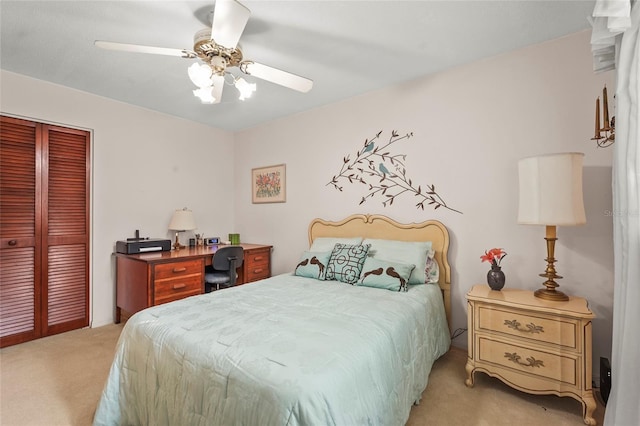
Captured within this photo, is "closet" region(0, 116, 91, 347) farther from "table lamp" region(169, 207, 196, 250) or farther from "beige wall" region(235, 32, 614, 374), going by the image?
"beige wall" region(235, 32, 614, 374)

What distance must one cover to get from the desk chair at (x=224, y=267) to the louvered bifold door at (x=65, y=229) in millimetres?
1258

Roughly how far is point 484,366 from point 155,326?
2071 mm

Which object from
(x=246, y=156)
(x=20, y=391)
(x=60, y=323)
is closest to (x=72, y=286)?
(x=60, y=323)

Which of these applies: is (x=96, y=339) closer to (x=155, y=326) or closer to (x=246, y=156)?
(x=155, y=326)

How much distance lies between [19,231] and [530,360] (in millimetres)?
4234

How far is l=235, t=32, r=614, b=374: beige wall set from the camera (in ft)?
6.84

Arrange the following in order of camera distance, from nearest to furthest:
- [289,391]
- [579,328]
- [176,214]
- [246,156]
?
[289,391], [579,328], [176,214], [246,156]

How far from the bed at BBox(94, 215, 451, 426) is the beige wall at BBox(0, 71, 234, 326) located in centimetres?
198

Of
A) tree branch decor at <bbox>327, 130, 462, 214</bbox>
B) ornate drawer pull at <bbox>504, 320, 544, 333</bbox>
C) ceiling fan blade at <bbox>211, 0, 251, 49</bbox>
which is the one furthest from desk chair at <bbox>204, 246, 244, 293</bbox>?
ornate drawer pull at <bbox>504, 320, 544, 333</bbox>

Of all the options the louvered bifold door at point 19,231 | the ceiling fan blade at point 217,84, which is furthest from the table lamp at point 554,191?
the louvered bifold door at point 19,231

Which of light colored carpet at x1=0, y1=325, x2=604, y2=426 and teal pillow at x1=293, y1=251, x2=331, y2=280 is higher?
teal pillow at x1=293, y1=251, x2=331, y2=280

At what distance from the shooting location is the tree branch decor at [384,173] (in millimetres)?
2830

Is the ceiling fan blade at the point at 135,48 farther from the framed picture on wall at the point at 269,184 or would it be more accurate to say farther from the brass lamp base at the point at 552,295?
the brass lamp base at the point at 552,295

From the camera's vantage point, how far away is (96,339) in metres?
2.89
